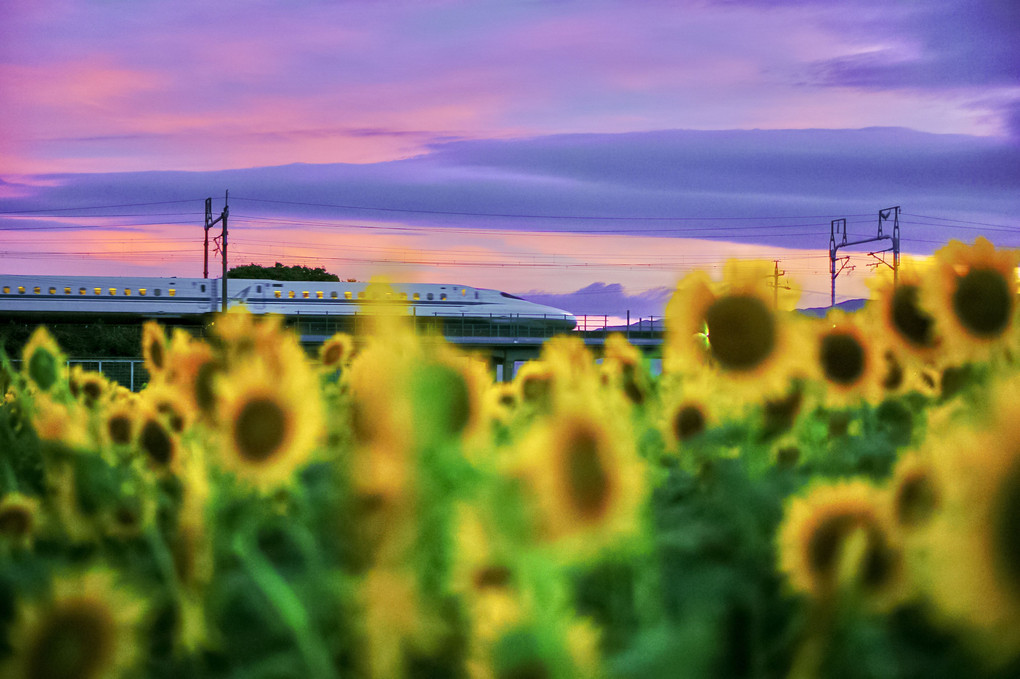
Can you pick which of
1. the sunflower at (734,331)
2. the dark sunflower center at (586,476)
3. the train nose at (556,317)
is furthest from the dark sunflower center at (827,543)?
the train nose at (556,317)

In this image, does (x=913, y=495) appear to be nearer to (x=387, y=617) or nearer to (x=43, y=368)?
(x=387, y=617)

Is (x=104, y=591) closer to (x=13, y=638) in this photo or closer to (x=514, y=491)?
(x=13, y=638)

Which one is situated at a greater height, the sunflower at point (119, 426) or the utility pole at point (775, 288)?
the utility pole at point (775, 288)

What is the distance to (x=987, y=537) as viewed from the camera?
0.26 m

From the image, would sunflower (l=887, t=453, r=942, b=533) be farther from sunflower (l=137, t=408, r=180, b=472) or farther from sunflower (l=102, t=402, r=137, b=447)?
sunflower (l=102, t=402, r=137, b=447)

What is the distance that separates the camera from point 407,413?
249 mm

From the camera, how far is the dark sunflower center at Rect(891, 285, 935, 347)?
83 centimetres

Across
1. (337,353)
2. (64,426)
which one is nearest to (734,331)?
(64,426)

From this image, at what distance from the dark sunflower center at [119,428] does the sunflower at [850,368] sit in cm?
74

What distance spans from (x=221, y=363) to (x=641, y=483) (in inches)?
24.1

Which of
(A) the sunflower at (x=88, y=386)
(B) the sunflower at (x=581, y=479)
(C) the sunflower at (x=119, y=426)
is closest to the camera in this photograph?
(B) the sunflower at (x=581, y=479)

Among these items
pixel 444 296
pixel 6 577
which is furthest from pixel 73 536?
pixel 444 296

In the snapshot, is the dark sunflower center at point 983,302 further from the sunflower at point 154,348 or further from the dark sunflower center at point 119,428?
the sunflower at point 154,348

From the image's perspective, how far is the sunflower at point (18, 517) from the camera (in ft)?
2.42
